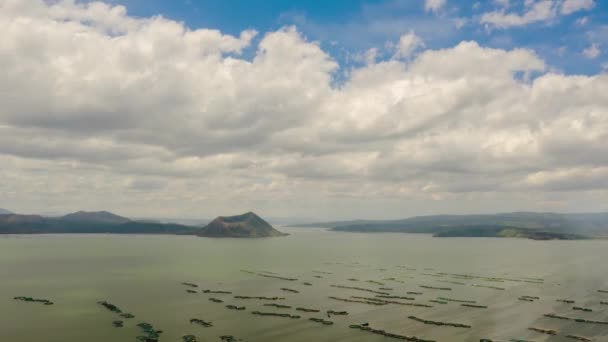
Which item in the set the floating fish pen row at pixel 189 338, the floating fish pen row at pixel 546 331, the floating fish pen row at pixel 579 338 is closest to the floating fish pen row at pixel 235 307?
the floating fish pen row at pixel 189 338

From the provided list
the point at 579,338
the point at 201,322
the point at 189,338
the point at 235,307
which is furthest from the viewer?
the point at 235,307

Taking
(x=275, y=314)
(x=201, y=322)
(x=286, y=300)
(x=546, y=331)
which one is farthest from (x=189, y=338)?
(x=546, y=331)

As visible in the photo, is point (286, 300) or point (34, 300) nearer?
point (34, 300)

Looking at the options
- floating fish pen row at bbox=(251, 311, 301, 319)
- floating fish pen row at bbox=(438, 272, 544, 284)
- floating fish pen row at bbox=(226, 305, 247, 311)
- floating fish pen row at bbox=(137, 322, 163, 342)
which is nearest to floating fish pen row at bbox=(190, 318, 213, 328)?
floating fish pen row at bbox=(137, 322, 163, 342)

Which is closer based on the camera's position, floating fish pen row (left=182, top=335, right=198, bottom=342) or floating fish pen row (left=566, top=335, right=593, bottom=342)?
floating fish pen row (left=182, top=335, right=198, bottom=342)

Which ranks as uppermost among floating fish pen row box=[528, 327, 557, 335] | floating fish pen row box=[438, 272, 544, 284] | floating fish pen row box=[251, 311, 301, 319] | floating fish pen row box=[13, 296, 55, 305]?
floating fish pen row box=[251, 311, 301, 319]

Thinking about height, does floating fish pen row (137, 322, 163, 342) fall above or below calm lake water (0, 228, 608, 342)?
above

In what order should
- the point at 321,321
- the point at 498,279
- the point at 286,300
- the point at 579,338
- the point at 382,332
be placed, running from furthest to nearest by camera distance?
the point at 498,279, the point at 286,300, the point at 321,321, the point at 382,332, the point at 579,338

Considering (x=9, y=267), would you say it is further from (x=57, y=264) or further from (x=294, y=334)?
(x=294, y=334)

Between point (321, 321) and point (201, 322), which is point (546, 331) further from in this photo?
point (201, 322)

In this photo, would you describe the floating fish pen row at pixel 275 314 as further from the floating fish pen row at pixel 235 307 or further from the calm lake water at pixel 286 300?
the floating fish pen row at pixel 235 307

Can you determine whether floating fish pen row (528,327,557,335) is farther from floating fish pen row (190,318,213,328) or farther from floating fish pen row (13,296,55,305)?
floating fish pen row (13,296,55,305)

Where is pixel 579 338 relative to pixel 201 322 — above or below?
below
